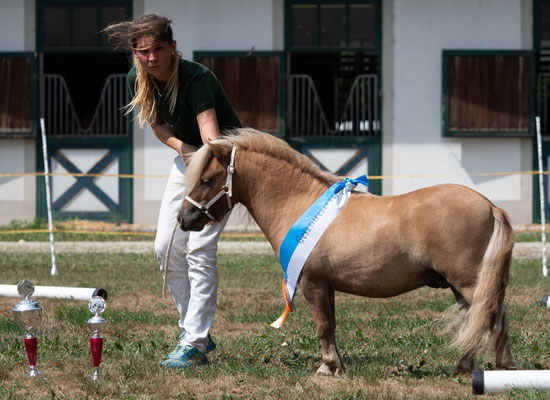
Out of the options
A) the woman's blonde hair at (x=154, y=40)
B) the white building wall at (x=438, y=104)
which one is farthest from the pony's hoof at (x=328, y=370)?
the white building wall at (x=438, y=104)

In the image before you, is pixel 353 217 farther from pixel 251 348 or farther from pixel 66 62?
pixel 66 62

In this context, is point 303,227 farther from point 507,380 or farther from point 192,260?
point 507,380

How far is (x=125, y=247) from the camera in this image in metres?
13.6

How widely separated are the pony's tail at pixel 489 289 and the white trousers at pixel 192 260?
1.53 metres

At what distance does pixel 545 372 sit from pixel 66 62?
53.1ft

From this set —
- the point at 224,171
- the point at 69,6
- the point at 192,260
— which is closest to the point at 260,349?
the point at 192,260

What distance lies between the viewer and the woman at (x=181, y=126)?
546 centimetres

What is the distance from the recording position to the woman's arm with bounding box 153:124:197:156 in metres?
5.70

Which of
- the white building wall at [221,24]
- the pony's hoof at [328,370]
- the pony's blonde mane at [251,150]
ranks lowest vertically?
the pony's hoof at [328,370]

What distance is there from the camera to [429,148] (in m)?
15.9

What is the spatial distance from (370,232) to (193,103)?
1306 mm

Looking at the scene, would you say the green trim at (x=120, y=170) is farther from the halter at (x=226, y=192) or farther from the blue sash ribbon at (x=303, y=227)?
the blue sash ribbon at (x=303, y=227)

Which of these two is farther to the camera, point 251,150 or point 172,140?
point 172,140

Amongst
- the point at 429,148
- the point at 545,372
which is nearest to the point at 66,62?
the point at 429,148
